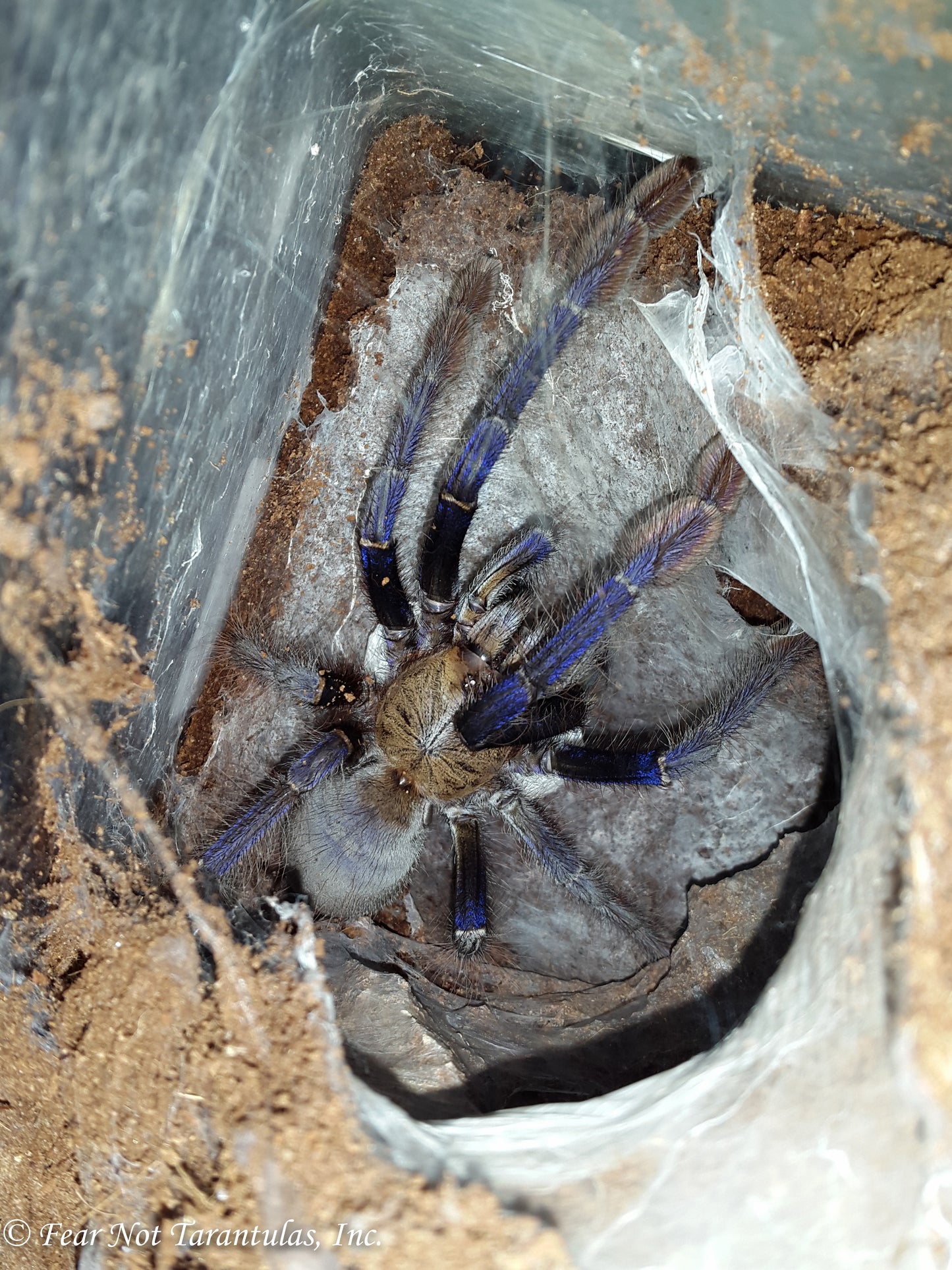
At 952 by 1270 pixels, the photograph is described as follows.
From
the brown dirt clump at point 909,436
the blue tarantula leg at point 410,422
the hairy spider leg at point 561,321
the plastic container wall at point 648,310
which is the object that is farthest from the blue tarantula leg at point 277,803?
the brown dirt clump at point 909,436

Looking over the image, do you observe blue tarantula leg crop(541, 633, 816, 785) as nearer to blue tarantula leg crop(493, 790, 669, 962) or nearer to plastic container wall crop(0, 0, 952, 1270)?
plastic container wall crop(0, 0, 952, 1270)

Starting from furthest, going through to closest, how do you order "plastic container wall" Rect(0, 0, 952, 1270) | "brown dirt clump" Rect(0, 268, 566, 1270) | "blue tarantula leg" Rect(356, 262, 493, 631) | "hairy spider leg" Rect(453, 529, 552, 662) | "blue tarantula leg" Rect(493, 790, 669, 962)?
"blue tarantula leg" Rect(493, 790, 669, 962), "hairy spider leg" Rect(453, 529, 552, 662), "blue tarantula leg" Rect(356, 262, 493, 631), "brown dirt clump" Rect(0, 268, 566, 1270), "plastic container wall" Rect(0, 0, 952, 1270)

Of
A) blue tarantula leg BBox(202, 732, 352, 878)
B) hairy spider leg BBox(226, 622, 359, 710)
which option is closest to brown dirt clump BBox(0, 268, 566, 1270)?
blue tarantula leg BBox(202, 732, 352, 878)

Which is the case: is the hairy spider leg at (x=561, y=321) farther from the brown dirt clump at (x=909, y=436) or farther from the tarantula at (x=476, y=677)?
the brown dirt clump at (x=909, y=436)

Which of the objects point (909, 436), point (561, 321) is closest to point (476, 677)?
point (561, 321)

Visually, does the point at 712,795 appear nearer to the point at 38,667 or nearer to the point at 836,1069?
the point at 836,1069

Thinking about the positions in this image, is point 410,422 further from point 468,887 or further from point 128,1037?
point 128,1037
